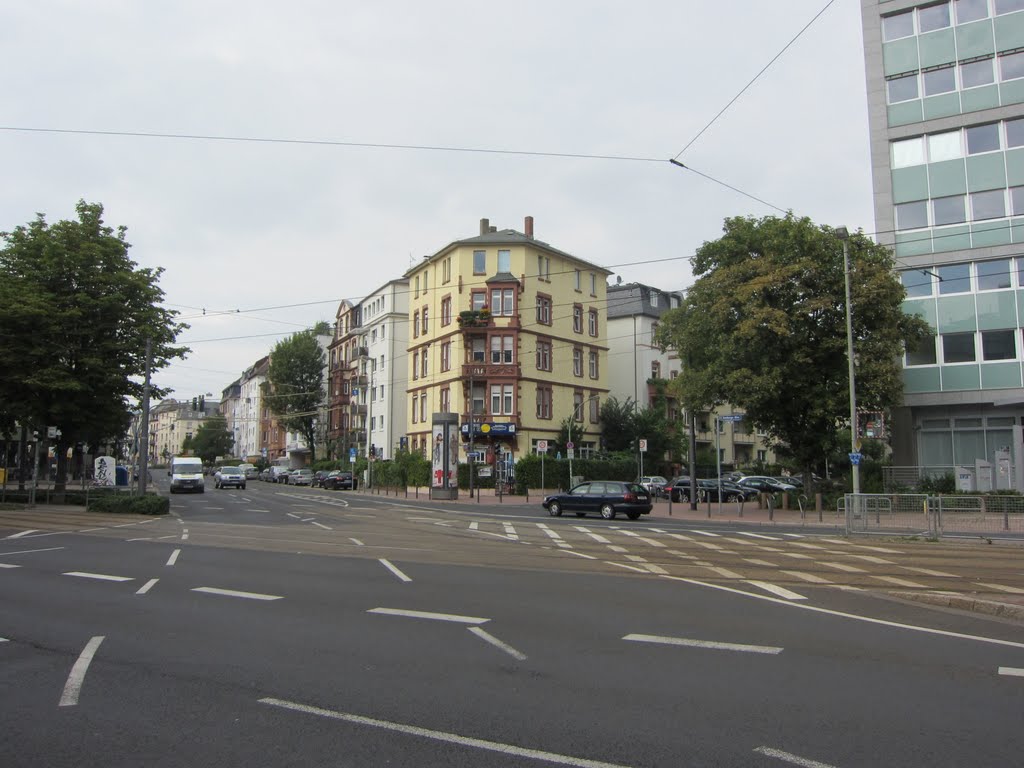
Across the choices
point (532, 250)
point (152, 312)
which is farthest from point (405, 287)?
point (152, 312)

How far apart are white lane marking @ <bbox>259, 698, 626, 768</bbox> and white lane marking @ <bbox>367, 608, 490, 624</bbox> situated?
10.4 ft

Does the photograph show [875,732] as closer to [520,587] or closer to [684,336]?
[520,587]

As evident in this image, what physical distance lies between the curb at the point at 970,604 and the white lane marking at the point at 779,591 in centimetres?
135

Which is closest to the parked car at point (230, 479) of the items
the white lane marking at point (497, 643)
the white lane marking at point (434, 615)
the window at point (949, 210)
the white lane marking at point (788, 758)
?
the window at point (949, 210)

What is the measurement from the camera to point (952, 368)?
110ft

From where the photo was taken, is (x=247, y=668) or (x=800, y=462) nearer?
(x=247, y=668)

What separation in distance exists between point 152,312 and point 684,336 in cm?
2234

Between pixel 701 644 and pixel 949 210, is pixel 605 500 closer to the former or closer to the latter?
pixel 949 210

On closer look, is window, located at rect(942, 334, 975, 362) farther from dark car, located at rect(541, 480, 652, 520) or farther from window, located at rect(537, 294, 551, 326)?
window, located at rect(537, 294, 551, 326)

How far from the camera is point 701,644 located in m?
7.57

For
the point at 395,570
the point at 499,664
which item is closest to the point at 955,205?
the point at 395,570

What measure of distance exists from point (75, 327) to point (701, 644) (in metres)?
29.1

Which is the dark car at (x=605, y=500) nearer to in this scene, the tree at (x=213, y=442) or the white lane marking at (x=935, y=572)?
the white lane marking at (x=935, y=572)

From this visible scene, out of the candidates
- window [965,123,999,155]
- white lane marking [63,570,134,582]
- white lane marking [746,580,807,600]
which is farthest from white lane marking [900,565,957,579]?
window [965,123,999,155]
